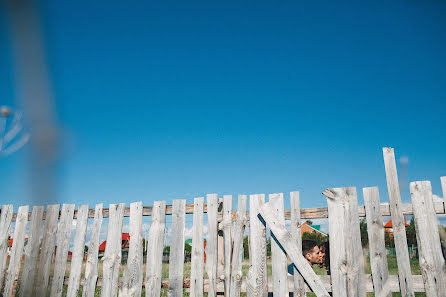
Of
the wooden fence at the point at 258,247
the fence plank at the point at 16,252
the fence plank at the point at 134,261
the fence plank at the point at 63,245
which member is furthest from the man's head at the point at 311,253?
the fence plank at the point at 16,252

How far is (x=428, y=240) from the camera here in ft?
11.4

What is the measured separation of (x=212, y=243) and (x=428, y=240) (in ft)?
7.81

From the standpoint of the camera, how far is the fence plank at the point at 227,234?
4.05 m

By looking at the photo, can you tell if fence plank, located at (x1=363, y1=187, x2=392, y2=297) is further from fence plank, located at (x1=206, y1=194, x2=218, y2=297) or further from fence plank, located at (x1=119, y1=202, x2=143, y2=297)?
fence plank, located at (x1=119, y1=202, x2=143, y2=297)

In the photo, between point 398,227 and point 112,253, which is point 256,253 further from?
point 112,253

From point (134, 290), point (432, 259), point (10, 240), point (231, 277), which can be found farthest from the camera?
point (10, 240)

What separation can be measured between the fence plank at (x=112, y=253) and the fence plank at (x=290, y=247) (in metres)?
2.07

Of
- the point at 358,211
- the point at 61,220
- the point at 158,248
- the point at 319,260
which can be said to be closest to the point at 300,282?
the point at 319,260

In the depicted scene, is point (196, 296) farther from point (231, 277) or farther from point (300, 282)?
point (300, 282)

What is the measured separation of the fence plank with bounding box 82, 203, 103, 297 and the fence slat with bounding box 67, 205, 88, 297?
0.51 feet

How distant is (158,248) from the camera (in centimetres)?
450

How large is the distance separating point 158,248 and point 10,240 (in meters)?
3.12

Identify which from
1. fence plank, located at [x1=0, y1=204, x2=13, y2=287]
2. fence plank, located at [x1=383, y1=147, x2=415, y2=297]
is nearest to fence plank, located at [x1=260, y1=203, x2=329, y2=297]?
fence plank, located at [x1=383, y1=147, x2=415, y2=297]

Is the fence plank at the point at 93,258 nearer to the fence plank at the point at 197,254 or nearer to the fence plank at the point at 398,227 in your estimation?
the fence plank at the point at 197,254
